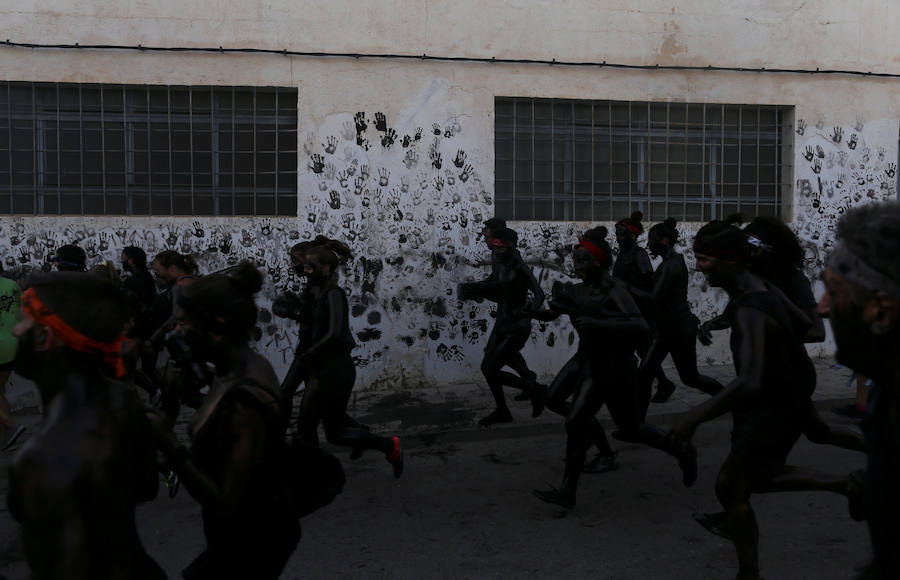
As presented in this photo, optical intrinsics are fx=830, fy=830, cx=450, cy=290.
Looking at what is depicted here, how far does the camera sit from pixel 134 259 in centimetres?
826

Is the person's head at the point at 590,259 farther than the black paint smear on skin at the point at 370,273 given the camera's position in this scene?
No

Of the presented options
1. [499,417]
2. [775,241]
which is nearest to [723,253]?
[775,241]

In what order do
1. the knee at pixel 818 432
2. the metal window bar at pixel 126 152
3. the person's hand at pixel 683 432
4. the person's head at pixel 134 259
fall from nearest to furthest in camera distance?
the person's hand at pixel 683 432 → the knee at pixel 818 432 → the person's head at pixel 134 259 → the metal window bar at pixel 126 152

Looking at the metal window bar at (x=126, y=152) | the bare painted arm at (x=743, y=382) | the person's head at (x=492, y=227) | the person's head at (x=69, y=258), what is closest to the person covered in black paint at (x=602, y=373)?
the bare painted arm at (x=743, y=382)

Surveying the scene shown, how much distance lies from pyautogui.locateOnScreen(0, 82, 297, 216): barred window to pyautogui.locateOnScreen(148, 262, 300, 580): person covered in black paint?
6.90 metres

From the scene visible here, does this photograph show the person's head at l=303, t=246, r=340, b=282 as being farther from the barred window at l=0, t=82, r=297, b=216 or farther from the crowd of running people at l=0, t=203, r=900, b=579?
the barred window at l=0, t=82, r=297, b=216

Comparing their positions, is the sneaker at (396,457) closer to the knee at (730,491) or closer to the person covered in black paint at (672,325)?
the knee at (730,491)

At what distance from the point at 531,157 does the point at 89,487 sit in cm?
845

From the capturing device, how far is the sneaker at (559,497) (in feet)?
17.0

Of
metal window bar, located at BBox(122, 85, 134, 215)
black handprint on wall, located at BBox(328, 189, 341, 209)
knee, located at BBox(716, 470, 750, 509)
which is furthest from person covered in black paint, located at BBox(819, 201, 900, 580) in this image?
metal window bar, located at BBox(122, 85, 134, 215)

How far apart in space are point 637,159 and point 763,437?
6.75 meters

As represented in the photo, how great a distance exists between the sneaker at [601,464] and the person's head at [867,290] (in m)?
4.19

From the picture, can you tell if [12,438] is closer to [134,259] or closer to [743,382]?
[134,259]

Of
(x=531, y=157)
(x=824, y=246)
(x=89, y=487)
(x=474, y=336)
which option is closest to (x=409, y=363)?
(x=474, y=336)
